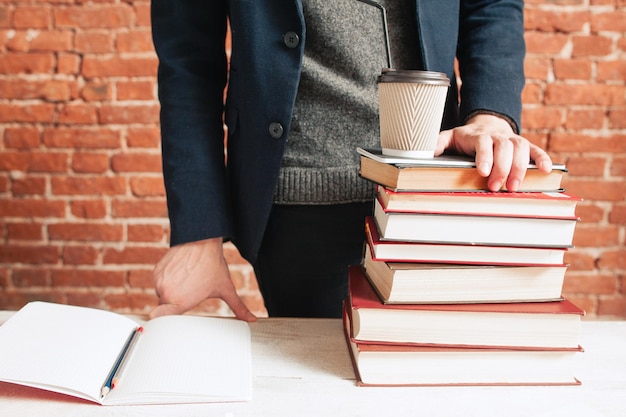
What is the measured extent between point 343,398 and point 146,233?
1.32 meters

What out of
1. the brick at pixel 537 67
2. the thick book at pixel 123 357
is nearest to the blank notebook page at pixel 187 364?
the thick book at pixel 123 357

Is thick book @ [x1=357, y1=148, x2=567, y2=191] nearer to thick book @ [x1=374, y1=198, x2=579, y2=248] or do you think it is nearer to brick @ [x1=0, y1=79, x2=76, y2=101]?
thick book @ [x1=374, y1=198, x2=579, y2=248]

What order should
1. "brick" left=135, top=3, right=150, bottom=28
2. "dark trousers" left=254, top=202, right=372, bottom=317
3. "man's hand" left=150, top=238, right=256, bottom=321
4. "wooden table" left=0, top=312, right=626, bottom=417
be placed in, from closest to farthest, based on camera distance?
"wooden table" left=0, top=312, right=626, bottom=417
"man's hand" left=150, top=238, right=256, bottom=321
"dark trousers" left=254, top=202, right=372, bottom=317
"brick" left=135, top=3, right=150, bottom=28

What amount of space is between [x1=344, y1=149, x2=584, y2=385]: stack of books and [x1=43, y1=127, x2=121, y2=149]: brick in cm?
131

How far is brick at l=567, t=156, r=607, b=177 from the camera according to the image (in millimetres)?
1705

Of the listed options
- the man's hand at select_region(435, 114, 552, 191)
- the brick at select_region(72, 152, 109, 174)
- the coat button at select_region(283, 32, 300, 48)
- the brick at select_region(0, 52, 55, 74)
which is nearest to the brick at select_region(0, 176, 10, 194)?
the brick at select_region(72, 152, 109, 174)

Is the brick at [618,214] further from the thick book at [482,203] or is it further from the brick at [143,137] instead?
the brick at [143,137]

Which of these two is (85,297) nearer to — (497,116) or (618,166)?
(497,116)

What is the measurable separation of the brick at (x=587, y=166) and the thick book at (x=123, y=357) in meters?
1.41

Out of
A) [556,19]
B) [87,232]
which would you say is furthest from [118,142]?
[556,19]

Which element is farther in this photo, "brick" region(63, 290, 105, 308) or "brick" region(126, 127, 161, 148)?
"brick" region(63, 290, 105, 308)

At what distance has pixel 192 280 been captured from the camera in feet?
2.64

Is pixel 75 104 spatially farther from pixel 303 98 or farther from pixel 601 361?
pixel 601 361

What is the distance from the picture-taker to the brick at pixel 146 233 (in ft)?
5.66
